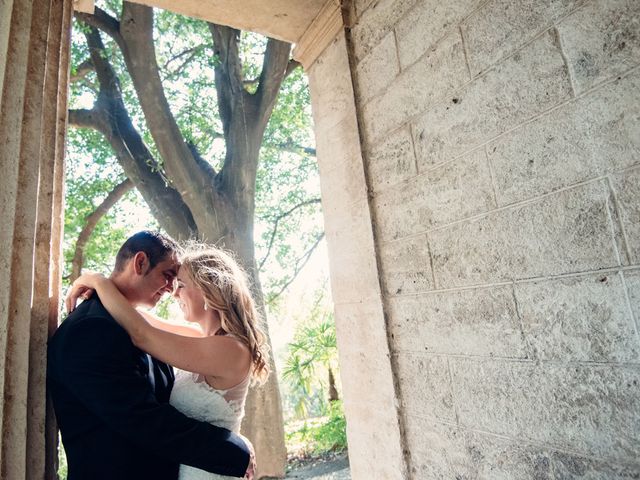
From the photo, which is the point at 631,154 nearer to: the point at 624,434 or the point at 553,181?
the point at 553,181

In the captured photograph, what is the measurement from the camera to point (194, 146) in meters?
6.12

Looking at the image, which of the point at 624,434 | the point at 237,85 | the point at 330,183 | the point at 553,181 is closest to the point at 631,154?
the point at 553,181

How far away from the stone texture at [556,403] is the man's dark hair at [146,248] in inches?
51.9

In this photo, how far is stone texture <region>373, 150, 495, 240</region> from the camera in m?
1.52

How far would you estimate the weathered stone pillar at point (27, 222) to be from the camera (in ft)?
3.97

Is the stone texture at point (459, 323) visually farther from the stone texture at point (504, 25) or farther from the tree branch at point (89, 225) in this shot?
the tree branch at point (89, 225)

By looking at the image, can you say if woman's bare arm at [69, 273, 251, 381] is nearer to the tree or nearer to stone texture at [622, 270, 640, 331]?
stone texture at [622, 270, 640, 331]

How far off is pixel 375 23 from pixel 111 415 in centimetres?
203

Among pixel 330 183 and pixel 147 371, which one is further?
pixel 330 183

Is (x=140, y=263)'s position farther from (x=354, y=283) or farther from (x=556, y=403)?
(x=556, y=403)

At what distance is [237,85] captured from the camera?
19.5 feet

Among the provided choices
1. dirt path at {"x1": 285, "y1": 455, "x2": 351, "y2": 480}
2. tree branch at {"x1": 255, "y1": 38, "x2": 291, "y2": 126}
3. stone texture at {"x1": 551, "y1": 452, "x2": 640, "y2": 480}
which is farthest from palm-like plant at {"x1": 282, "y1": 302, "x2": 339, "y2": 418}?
stone texture at {"x1": 551, "y1": 452, "x2": 640, "y2": 480}

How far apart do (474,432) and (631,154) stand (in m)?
1.06

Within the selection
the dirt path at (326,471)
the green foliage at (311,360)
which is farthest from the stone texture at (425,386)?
the green foliage at (311,360)
